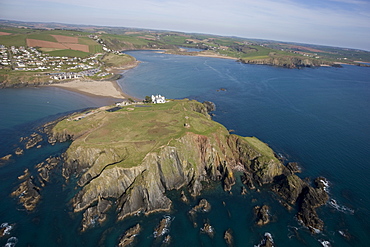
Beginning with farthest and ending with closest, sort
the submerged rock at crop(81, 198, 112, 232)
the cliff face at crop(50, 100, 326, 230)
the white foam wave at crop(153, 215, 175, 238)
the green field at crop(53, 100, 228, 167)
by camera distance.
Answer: the green field at crop(53, 100, 228, 167) < the cliff face at crop(50, 100, 326, 230) < the submerged rock at crop(81, 198, 112, 232) < the white foam wave at crop(153, 215, 175, 238)

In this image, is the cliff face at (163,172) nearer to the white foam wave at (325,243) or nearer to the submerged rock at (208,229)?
the submerged rock at (208,229)

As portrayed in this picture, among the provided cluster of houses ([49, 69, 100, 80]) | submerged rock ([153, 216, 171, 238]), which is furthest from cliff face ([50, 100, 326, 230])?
cluster of houses ([49, 69, 100, 80])

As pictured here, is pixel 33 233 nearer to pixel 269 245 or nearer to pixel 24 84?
pixel 269 245

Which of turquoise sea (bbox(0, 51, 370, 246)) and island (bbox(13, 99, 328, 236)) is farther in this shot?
island (bbox(13, 99, 328, 236))

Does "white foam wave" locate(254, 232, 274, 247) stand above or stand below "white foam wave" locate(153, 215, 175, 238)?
above

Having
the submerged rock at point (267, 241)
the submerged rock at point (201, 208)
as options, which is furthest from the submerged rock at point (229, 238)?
the submerged rock at point (201, 208)

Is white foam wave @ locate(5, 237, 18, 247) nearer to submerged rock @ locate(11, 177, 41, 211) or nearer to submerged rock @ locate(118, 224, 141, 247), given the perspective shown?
submerged rock @ locate(11, 177, 41, 211)

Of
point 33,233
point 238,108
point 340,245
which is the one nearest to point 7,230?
point 33,233

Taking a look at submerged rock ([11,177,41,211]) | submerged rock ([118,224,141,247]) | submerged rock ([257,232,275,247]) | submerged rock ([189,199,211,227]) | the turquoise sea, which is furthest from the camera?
submerged rock ([11,177,41,211])
